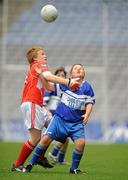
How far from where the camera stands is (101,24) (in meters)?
25.3

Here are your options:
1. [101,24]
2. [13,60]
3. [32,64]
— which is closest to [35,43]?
[13,60]

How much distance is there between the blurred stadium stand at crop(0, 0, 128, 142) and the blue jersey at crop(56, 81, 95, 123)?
1400 centimetres

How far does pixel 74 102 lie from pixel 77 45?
16598 mm

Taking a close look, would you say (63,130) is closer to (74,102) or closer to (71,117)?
(71,117)

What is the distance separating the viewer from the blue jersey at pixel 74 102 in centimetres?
903

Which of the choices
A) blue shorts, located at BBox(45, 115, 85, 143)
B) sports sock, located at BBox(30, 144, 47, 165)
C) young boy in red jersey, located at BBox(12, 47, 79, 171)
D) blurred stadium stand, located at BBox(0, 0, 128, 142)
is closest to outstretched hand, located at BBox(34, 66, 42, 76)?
young boy in red jersey, located at BBox(12, 47, 79, 171)

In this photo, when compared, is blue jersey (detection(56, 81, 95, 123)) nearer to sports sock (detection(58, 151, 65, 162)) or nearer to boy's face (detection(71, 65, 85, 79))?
boy's face (detection(71, 65, 85, 79))

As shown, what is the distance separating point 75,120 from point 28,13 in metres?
17.8

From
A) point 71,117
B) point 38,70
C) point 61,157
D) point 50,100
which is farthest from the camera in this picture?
point 50,100

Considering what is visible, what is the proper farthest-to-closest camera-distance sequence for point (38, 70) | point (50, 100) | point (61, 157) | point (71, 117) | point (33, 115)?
point (50, 100)
point (61, 157)
point (33, 115)
point (38, 70)
point (71, 117)

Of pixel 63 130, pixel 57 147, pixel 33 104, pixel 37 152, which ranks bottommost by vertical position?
pixel 57 147

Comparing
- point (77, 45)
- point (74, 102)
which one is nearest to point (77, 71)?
point (74, 102)

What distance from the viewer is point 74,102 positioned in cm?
904

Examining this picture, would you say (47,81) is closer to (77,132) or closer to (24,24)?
(77,132)
